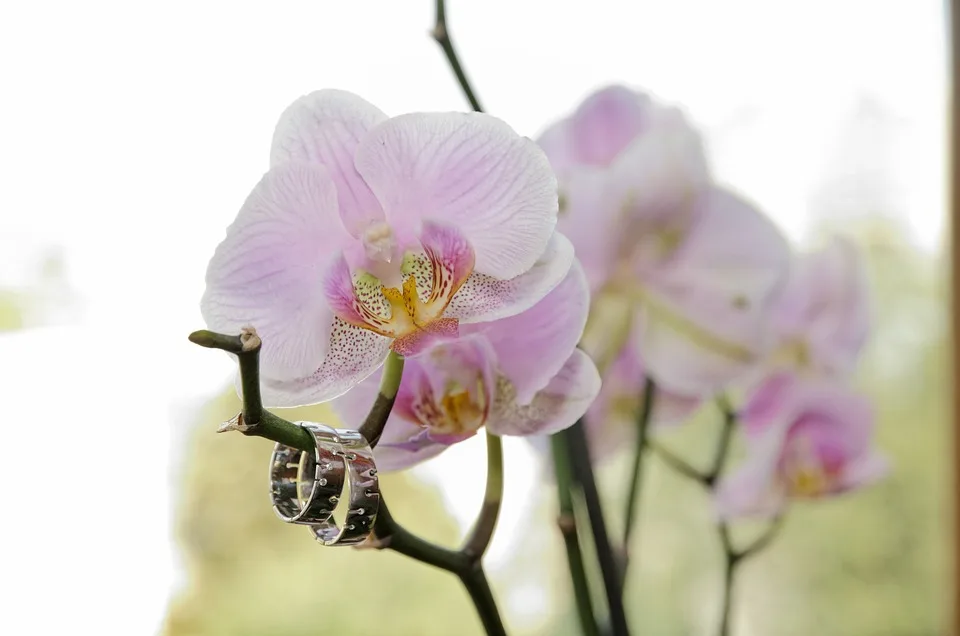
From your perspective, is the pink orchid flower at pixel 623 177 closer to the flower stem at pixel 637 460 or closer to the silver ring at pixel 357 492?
the flower stem at pixel 637 460

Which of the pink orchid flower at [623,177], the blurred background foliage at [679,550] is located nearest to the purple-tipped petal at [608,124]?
the pink orchid flower at [623,177]

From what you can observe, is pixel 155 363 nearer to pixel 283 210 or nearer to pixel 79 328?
pixel 79 328

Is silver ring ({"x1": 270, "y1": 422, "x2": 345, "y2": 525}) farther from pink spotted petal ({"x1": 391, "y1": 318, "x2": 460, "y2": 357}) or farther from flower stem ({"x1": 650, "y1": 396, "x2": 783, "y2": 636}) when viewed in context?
flower stem ({"x1": 650, "y1": 396, "x2": 783, "y2": 636})

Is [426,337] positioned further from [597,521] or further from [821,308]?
[821,308]

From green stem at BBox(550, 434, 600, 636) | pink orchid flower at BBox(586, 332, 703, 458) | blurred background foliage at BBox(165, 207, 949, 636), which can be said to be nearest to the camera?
green stem at BBox(550, 434, 600, 636)

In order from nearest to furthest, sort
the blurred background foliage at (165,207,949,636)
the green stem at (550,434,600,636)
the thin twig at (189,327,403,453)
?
the thin twig at (189,327,403,453), the green stem at (550,434,600,636), the blurred background foliage at (165,207,949,636)

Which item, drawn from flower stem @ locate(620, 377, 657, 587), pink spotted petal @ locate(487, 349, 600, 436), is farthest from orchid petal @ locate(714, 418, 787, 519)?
pink spotted petal @ locate(487, 349, 600, 436)
